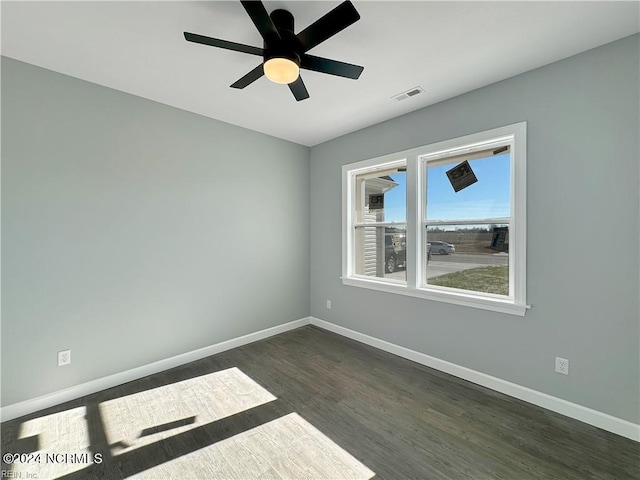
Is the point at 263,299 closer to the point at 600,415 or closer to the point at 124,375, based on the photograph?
the point at 124,375

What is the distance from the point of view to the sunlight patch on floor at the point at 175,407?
2.01 metres

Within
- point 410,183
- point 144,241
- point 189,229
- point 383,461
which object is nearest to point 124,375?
point 144,241

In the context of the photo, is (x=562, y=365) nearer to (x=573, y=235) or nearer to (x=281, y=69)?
(x=573, y=235)

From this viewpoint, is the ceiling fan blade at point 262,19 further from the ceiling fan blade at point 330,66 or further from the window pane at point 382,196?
the window pane at point 382,196

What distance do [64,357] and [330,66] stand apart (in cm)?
317

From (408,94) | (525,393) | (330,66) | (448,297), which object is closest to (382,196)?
(408,94)

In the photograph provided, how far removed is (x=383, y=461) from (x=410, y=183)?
2.55m

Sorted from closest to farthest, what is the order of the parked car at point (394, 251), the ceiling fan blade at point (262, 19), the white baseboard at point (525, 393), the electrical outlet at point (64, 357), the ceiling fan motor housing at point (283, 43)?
the ceiling fan blade at point (262, 19) < the ceiling fan motor housing at point (283, 43) < the white baseboard at point (525, 393) < the electrical outlet at point (64, 357) < the parked car at point (394, 251)

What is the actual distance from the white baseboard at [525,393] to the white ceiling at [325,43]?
2698mm

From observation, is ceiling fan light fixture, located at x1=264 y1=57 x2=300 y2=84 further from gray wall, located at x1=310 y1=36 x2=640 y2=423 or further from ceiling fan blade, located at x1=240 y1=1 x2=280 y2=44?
gray wall, located at x1=310 y1=36 x2=640 y2=423

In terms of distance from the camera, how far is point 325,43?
2031mm

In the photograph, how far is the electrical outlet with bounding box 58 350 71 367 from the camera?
237 cm

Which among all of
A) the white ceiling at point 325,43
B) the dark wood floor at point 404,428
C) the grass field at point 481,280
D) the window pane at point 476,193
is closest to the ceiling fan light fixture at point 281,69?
the white ceiling at point 325,43

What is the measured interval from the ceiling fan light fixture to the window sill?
7.93ft
